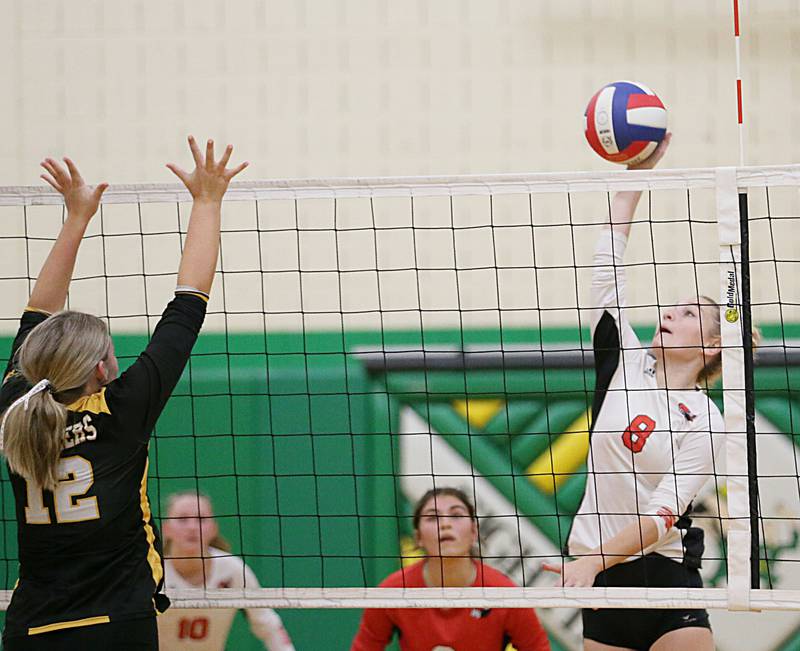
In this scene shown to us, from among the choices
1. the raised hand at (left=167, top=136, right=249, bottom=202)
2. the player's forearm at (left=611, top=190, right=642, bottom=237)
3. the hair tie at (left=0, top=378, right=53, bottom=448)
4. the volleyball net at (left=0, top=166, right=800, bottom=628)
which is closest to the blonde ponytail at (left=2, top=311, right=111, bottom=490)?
the hair tie at (left=0, top=378, right=53, bottom=448)

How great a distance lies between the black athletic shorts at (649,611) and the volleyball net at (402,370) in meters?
1.14

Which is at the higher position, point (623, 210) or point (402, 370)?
point (623, 210)

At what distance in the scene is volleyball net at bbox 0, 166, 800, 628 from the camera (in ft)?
15.4

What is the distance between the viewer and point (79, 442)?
7.91 feet

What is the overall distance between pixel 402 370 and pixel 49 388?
98.3 inches

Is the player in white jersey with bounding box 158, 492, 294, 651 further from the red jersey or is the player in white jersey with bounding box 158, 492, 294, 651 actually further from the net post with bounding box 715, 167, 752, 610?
the net post with bounding box 715, 167, 752, 610

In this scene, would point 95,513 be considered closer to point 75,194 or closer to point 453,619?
point 75,194

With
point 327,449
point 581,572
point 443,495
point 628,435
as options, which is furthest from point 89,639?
point 327,449

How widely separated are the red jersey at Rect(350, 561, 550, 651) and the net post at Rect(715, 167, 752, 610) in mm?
910

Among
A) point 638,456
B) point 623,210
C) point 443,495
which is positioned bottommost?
point 443,495

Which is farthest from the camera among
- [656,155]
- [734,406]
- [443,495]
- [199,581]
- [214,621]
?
[214,621]

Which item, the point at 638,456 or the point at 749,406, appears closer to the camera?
the point at 749,406

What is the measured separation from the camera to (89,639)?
238 centimetres

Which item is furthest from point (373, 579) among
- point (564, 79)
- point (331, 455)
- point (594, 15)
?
point (594, 15)
